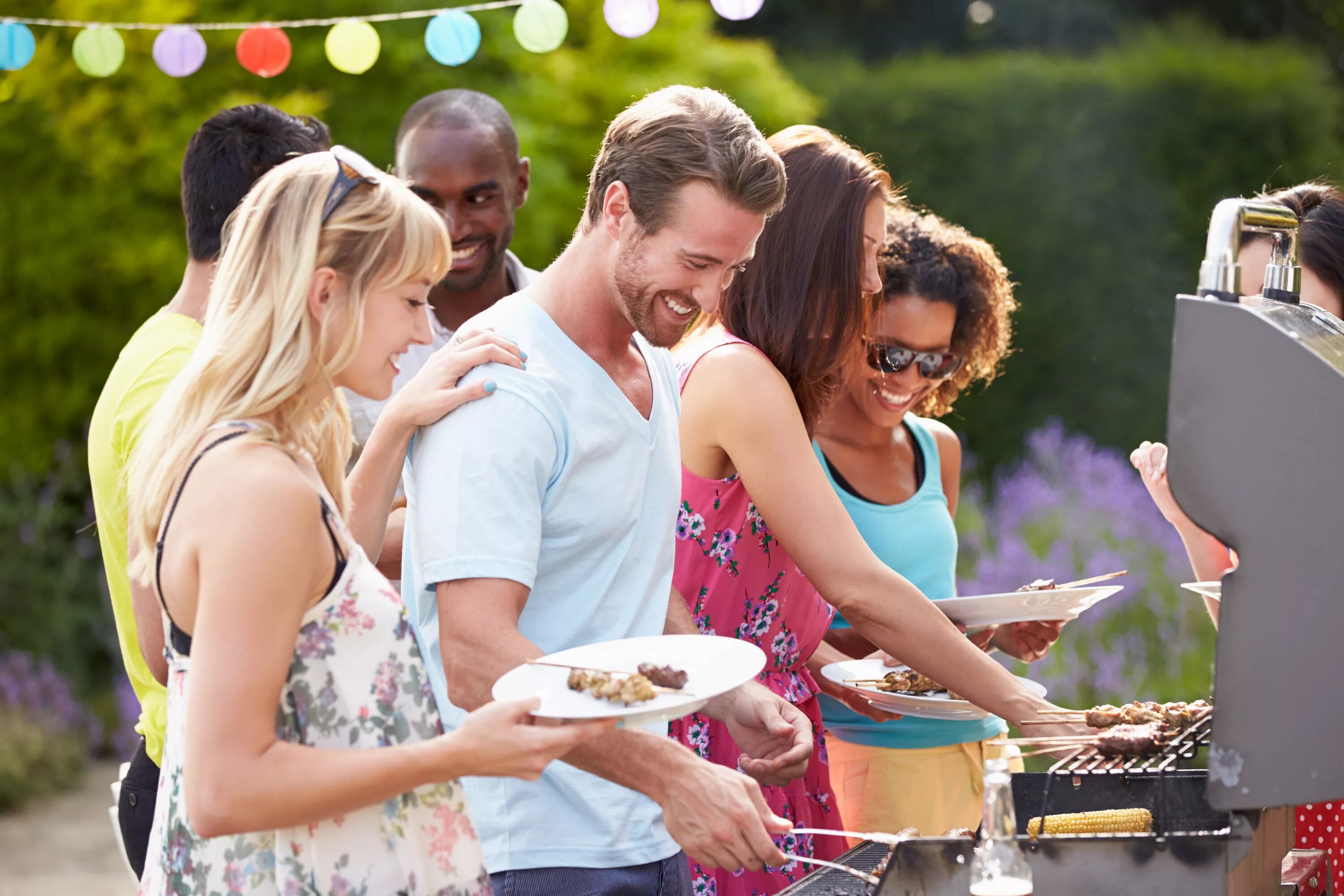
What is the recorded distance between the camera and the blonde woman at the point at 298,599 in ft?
4.74

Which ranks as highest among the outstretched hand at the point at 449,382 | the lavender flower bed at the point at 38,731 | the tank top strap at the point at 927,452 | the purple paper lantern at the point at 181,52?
the purple paper lantern at the point at 181,52

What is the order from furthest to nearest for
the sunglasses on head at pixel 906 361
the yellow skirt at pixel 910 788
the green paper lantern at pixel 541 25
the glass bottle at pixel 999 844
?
the green paper lantern at pixel 541 25, the sunglasses on head at pixel 906 361, the yellow skirt at pixel 910 788, the glass bottle at pixel 999 844

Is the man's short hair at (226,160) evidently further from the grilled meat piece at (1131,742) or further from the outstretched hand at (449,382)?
the grilled meat piece at (1131,742)

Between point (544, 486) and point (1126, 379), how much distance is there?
19.1ft

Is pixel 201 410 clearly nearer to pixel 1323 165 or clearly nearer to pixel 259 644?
pixel 259 644

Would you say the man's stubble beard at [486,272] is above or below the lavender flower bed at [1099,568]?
above

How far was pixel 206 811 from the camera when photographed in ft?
4.72

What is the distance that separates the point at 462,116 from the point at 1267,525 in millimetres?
2595

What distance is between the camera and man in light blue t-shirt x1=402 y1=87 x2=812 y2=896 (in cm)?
180

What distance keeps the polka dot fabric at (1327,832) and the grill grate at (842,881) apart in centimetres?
97

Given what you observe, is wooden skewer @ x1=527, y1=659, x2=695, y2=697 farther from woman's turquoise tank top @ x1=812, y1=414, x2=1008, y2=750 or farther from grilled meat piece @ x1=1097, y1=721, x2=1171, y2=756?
woman's turquoise tank top @ x1=812, y1=414, x2=1008, y2=750

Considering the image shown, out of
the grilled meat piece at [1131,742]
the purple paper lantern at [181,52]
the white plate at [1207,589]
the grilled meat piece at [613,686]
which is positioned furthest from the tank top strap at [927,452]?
the purple paper lantern at [181,52]

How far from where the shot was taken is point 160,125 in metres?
6.12

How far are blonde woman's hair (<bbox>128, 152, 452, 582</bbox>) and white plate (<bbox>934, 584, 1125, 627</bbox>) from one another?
4.47 ft
